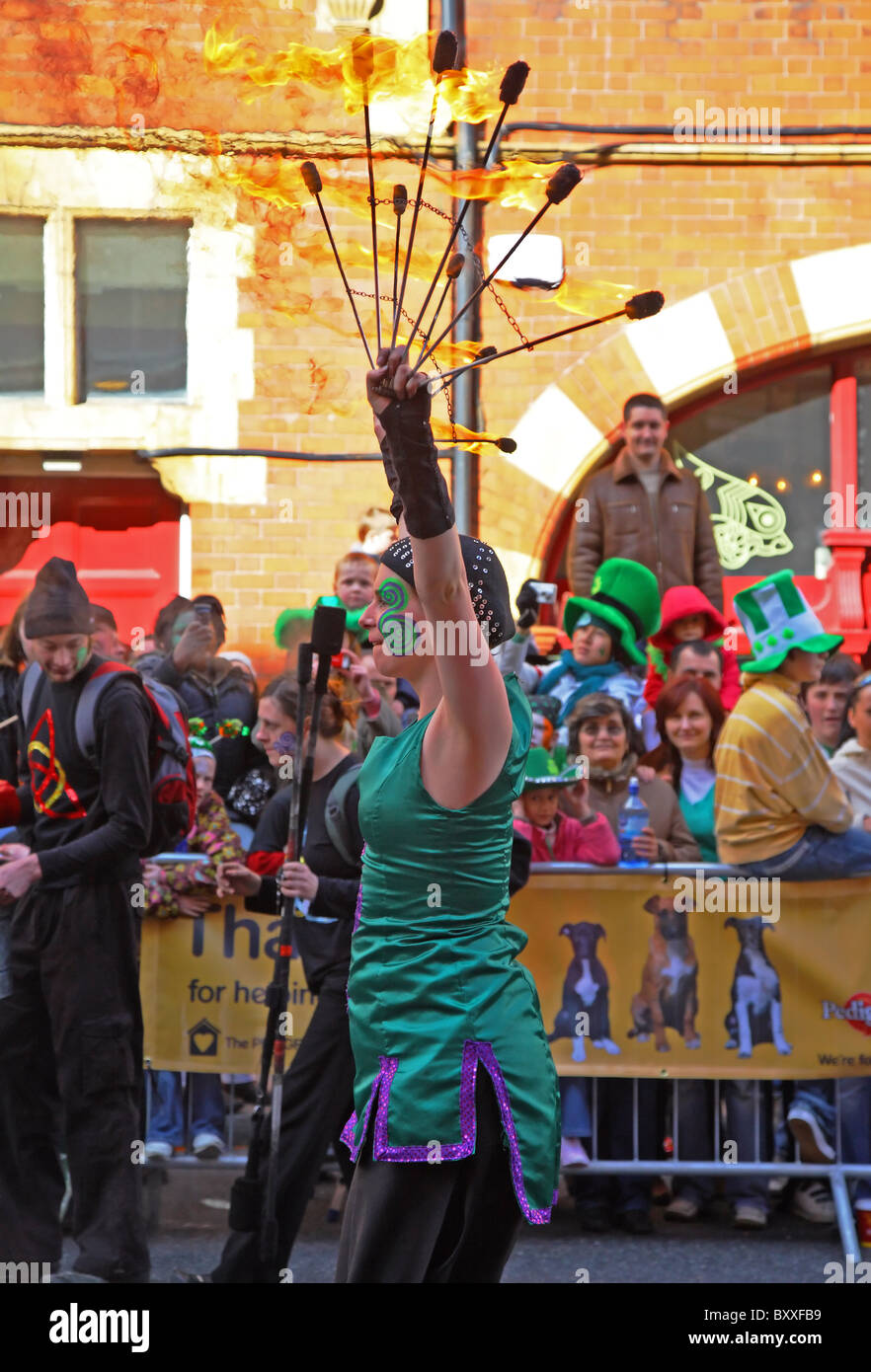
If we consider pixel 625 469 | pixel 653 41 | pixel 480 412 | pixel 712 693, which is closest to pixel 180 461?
pixel 480 412

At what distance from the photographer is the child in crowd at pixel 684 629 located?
7973 millimetres

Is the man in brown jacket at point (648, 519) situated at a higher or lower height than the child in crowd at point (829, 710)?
higher

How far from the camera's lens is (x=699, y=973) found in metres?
5.98

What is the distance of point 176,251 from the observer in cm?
1017

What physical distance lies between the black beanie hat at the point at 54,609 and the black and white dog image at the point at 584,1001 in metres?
2.16

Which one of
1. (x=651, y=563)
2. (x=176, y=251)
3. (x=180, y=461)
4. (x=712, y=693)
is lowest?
(x=712, y=693)

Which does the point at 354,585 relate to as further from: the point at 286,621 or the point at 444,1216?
the point at 444,1216

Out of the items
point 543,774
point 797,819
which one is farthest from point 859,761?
point 543,774

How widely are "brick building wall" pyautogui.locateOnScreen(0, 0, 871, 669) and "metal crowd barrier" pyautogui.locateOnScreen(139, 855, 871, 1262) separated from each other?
14.4 ft

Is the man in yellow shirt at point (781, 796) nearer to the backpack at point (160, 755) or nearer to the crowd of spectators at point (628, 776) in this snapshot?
the crowd of spectators at point (628, 776)

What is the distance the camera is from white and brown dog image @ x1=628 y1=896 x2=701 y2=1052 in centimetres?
598

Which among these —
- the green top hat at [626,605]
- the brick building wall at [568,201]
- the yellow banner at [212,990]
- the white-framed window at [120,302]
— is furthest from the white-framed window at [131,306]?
the yellow banner at [212,990]

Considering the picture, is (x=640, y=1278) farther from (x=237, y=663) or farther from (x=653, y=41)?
(x=653, y=41)

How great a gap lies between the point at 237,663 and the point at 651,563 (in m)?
2.24
